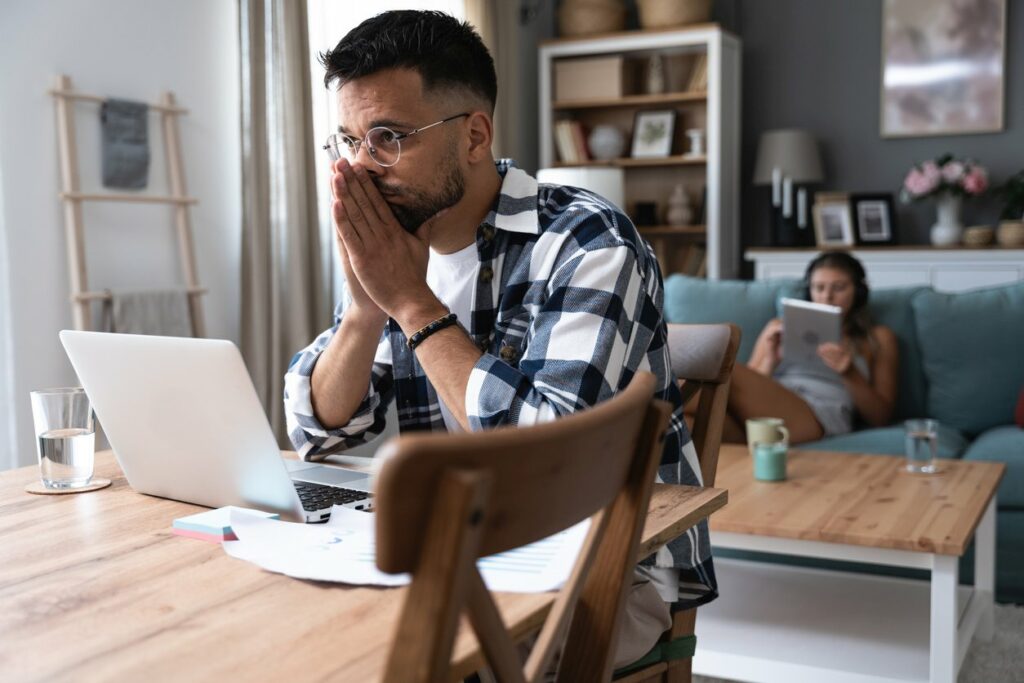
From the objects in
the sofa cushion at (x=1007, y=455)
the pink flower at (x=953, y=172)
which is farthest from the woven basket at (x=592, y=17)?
the sofa cushion at (x=1007, y=455)

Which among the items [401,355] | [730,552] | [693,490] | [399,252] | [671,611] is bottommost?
[730,552]

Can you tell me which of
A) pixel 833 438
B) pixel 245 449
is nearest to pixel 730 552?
pixel 833 438

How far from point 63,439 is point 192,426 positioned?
266mm

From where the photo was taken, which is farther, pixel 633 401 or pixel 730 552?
pixel 730 552

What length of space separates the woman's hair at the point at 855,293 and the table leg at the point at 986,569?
96cm

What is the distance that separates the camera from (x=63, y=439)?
1.31 metres

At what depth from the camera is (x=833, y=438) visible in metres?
3.21

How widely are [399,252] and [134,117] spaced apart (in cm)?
227

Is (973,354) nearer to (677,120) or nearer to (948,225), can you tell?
(948,225)

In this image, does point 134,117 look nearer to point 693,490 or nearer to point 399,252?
point 399,252

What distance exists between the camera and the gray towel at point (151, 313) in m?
3.24

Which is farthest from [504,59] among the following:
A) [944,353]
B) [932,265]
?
[944,353]

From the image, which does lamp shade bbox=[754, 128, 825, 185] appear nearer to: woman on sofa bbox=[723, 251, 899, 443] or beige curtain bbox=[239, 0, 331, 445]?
woman on sofa bbox=[723, 251, 899, 443]

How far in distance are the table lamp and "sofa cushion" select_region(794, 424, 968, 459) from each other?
2128 mm
